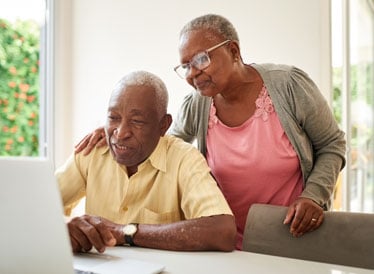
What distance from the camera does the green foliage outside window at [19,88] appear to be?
2.64 meters

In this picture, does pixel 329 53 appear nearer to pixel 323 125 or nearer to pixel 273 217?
pixel 323 125

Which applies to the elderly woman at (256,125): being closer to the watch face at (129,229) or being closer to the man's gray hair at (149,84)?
the man's gray hair at (149,84)

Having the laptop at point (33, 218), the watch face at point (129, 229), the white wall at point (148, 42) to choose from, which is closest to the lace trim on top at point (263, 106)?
the watch face at point (129, 229)

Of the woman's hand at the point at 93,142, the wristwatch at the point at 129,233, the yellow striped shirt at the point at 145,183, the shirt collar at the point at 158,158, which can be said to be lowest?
the wristwatch at the point at 129,233

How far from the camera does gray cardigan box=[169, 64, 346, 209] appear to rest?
5.09 ft

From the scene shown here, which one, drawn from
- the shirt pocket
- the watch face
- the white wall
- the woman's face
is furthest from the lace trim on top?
the white wall

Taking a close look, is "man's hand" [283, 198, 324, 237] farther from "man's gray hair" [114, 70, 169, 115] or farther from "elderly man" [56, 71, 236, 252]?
"man's gray hair" [114, 70, 169, 115]

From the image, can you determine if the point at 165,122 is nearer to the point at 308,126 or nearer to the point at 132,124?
the point at 132,124

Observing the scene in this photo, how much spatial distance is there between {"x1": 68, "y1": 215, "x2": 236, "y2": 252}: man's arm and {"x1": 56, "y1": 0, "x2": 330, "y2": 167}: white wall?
1.35 m

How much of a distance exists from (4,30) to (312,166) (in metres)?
1.96

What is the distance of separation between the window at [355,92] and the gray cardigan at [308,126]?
3.78 feet

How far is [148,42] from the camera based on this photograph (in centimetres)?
278

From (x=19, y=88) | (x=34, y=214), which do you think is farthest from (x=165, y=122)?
(x=19, y=88)

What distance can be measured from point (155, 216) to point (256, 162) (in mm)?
416
